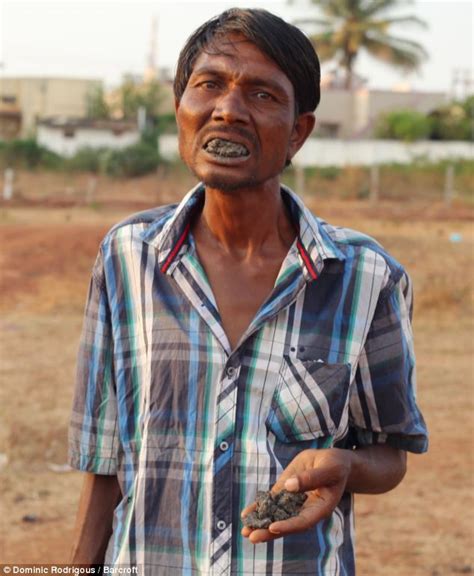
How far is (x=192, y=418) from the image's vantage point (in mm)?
1894

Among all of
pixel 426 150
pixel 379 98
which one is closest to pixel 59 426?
pixel 426 150

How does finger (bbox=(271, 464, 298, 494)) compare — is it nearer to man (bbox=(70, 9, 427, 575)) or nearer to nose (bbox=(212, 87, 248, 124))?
man (bbox=(70, 9, 427, 575))

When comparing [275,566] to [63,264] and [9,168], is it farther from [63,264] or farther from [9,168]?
[9,168]

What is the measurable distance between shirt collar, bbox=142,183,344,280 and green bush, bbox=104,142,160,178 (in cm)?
2558

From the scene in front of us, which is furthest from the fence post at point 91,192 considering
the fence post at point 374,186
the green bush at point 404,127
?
the green bush at point 404,127

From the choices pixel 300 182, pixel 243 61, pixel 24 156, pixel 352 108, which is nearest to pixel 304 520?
pixel 243 61

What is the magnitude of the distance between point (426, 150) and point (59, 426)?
2418cm

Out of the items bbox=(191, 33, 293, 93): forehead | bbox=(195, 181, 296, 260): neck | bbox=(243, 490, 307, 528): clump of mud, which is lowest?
bbox=(243, 490, 307, 528): clump of mud

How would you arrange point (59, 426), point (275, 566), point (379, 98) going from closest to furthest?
point (275, 566) → point (59, 426) → point (379, 98)

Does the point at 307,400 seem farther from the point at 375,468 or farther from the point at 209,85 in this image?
the point at 209,85

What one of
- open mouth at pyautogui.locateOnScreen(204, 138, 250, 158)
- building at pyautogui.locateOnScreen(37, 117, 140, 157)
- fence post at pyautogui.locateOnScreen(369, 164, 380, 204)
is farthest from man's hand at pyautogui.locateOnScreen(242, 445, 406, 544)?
building at pyautogui.locateOnScreen(37, 117, 140, 157)

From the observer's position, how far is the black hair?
1915mm

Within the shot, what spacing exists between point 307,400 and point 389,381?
21 cm

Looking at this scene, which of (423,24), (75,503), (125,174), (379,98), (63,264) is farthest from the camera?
(379,98)
